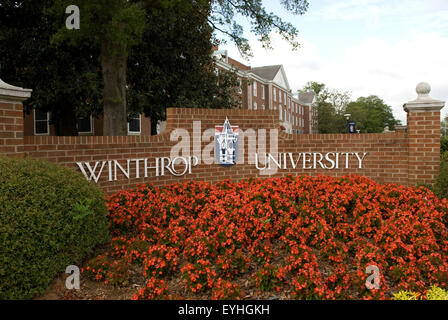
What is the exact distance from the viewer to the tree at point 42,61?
1309cm

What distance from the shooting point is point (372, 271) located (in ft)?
11.7

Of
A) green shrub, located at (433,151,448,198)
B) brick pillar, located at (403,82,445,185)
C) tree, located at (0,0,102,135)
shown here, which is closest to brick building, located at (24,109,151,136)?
tree, located at (0,0,102,135)

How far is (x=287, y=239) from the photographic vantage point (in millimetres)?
4418

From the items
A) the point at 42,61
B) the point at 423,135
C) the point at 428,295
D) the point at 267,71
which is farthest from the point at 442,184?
the point at 267,71

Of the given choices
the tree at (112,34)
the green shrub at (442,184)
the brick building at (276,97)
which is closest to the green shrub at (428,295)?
the green shrub at (442,184)

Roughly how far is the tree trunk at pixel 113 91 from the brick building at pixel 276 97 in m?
26.0

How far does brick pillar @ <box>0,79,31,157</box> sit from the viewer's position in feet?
16.8

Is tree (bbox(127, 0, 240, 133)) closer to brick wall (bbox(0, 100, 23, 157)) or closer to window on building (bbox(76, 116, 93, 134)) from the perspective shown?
window on building (bbox(76, 116, 93, 134))

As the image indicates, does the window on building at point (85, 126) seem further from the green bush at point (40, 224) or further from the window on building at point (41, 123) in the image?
the green bush at point (40, 224)

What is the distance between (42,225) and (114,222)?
1.39 meters

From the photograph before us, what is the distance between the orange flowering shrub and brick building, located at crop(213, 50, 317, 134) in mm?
30851

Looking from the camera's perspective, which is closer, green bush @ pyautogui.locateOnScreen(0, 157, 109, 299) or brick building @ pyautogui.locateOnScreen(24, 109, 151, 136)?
green bush @ pyautogui.locateOnScreen(0, 157, 109, 299)

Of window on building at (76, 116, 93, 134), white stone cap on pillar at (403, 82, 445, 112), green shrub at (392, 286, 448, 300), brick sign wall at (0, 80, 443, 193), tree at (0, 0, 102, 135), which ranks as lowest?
green shrub at (392, 286, 448, 300)
